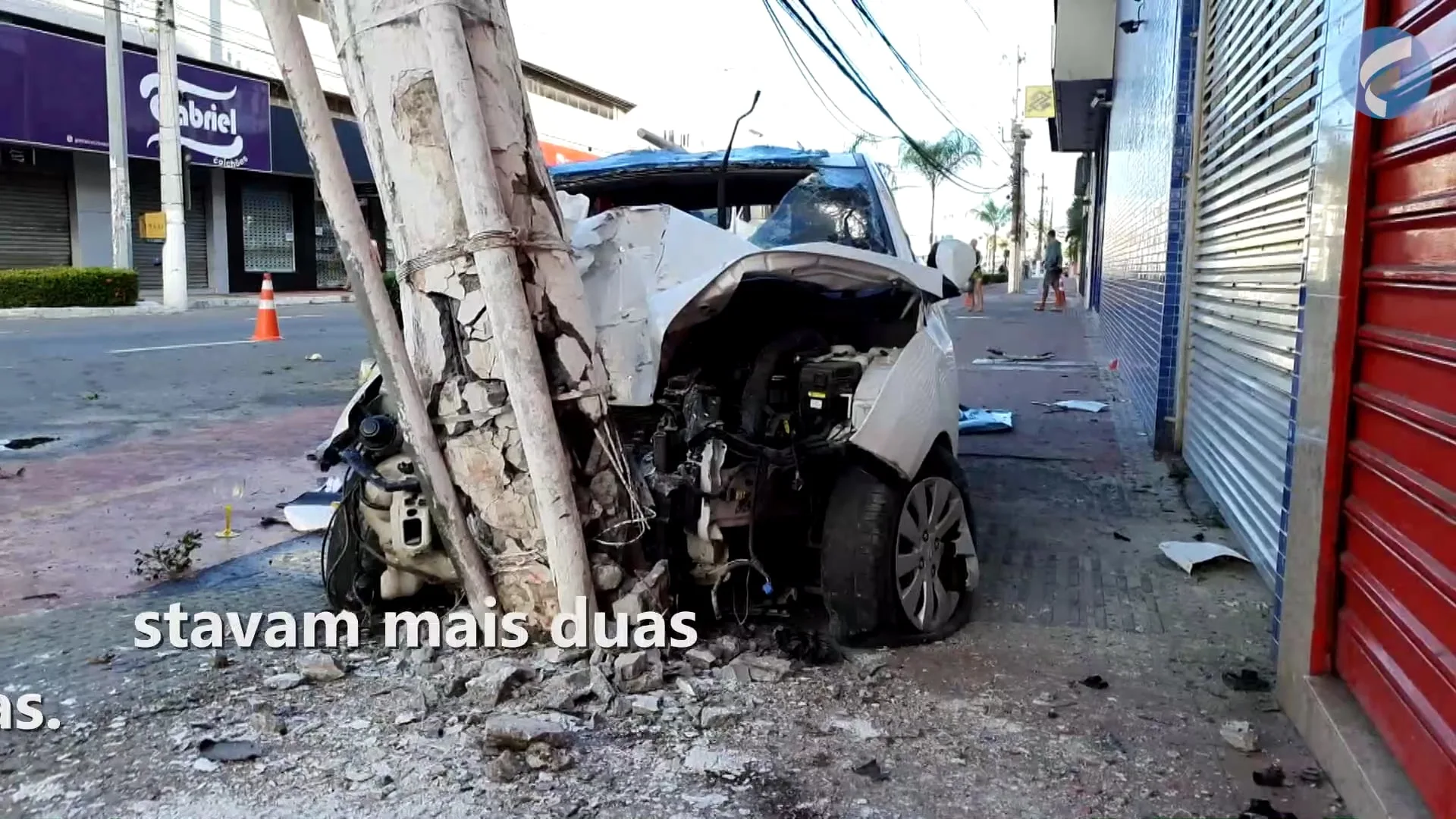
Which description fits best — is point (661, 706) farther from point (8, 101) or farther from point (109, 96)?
point (8, 101)

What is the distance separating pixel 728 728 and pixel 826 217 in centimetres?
265

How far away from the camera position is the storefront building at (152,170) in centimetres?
2194

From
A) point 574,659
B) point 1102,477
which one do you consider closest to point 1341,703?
point 574,659

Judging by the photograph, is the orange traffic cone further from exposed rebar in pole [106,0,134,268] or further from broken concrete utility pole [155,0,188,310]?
exposed rebar in pole [106,0,134,268]

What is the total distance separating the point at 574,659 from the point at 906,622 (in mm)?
1194

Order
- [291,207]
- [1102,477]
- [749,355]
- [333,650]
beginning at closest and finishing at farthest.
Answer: [333,650] → [749,355] → [1102,477] → [291,207]

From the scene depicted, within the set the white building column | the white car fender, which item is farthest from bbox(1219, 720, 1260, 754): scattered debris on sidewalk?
the white building column

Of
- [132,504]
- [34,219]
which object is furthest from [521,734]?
[34,219]

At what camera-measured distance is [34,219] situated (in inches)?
945

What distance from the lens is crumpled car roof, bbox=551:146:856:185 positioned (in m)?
5.38

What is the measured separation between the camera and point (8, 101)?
21156 millimetres

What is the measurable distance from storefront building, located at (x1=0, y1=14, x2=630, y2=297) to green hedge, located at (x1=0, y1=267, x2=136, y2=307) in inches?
98.9

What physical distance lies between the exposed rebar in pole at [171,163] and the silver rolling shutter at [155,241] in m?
4.65

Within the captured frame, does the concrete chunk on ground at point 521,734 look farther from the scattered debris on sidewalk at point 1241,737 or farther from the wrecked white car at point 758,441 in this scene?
the scattered debris on sidewalk at point 1241,737
